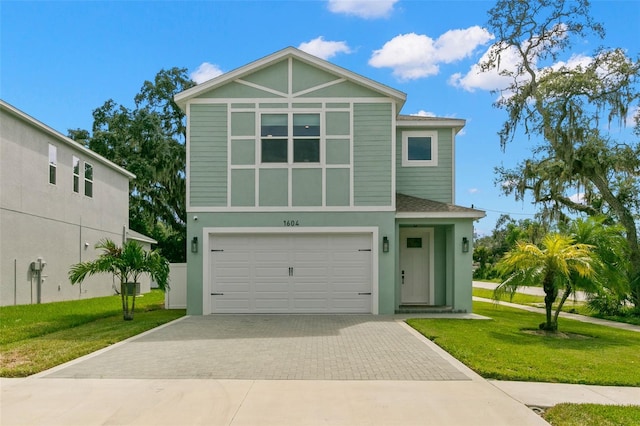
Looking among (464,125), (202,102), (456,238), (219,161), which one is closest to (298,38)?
(202,102)

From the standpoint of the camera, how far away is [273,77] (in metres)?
14.7

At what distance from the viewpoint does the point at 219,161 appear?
47.7ft

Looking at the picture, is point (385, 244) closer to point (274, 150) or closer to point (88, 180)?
point (274, 150)

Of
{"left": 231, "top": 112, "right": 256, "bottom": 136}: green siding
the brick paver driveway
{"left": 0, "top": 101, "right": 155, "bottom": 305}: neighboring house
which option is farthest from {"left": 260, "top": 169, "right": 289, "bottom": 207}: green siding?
{"left": 0, "top": 101, "right": 155, "bottom": 305}: neighboring house

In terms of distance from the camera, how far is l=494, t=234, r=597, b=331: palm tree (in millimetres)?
10898

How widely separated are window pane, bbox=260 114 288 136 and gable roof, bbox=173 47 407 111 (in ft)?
4.62

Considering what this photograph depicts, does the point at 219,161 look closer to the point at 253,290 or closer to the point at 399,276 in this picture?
the point at 253,290

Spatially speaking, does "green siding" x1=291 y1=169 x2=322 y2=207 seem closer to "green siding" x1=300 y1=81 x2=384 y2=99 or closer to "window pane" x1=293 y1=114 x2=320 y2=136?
"window pane" x1=293 y1=114 x2=320 y2=136

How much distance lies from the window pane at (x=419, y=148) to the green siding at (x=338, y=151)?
263cm

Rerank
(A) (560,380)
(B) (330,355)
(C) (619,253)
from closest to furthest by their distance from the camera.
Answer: (A) (560,380) < (B) (330,355) < (C) (619,253)

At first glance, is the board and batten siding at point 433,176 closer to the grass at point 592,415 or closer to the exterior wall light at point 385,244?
the exterior wall light at point 385,244

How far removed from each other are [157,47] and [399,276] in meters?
10.5

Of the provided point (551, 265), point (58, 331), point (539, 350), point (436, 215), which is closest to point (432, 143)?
point (436, 215)

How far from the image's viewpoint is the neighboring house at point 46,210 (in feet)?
52.2
